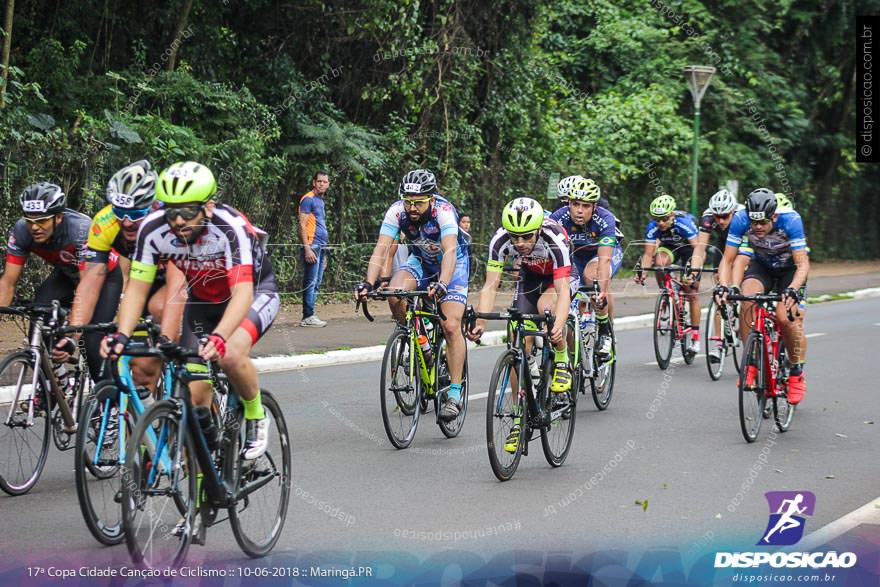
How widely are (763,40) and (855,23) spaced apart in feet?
9.78

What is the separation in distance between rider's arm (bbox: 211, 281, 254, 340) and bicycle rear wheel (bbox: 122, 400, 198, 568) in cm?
46

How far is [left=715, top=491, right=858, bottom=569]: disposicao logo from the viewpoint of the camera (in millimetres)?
6156

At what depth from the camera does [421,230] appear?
969 cm

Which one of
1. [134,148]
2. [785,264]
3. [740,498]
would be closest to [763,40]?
[134,148]

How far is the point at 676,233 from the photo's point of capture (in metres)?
14.5

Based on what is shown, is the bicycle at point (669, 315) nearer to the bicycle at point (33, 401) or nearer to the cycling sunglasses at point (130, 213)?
the bicycle at point (33, 401)

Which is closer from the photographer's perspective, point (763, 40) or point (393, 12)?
point (393, 12)

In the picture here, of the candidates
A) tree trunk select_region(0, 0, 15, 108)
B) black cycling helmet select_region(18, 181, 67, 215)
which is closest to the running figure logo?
black cycling helmet select_region(18, 181, 67, 215)

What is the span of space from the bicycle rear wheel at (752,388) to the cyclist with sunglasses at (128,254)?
465 centimetres

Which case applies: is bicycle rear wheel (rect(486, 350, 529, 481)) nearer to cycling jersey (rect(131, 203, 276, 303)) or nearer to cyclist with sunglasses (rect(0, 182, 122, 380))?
cycling jersey (rect(131, 203, 276, 303))

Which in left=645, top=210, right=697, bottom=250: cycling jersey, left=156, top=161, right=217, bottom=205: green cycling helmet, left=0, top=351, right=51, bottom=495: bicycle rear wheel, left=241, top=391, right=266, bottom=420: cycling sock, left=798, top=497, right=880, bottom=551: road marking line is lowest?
left=798, top=497, right=880, bottom=551: road marking line

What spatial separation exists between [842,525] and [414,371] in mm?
3714

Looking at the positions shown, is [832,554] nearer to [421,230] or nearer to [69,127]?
[421,230]

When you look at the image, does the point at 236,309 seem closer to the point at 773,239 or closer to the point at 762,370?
the point at 762,370
